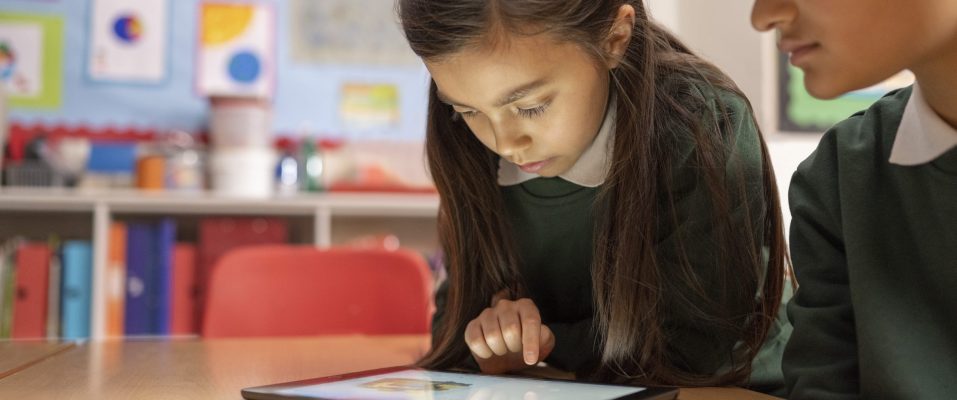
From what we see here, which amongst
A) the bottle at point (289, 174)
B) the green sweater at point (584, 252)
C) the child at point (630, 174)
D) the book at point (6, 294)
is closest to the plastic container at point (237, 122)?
the bottle at point (289, 174)

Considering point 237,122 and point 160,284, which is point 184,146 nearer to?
point 237,122

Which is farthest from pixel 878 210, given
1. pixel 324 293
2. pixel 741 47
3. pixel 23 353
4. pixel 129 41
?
pixel 129 41

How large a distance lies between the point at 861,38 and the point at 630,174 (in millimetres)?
304

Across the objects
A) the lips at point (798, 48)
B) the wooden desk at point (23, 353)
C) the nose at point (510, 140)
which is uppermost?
the lips at point (798, 48)

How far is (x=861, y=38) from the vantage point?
24.9 inches

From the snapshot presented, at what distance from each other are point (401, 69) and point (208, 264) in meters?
0.85

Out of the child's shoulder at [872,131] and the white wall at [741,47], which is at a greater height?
the white wall at [741,47]

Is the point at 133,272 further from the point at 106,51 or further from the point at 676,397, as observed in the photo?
the point at 676,397

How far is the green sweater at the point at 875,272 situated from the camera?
27.3 inches

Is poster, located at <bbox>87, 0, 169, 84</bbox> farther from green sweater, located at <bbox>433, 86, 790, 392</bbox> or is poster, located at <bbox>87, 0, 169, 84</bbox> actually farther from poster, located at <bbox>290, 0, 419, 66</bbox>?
green sweater, located at <bbox>433, 86, 790, 392</bbox>

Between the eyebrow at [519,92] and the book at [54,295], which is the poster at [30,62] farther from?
the eyebrow at [519,92]

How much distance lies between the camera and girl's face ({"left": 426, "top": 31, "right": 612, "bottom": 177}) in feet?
2.87

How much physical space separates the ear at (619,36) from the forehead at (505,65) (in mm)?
52

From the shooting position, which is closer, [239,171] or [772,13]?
[772,13]
